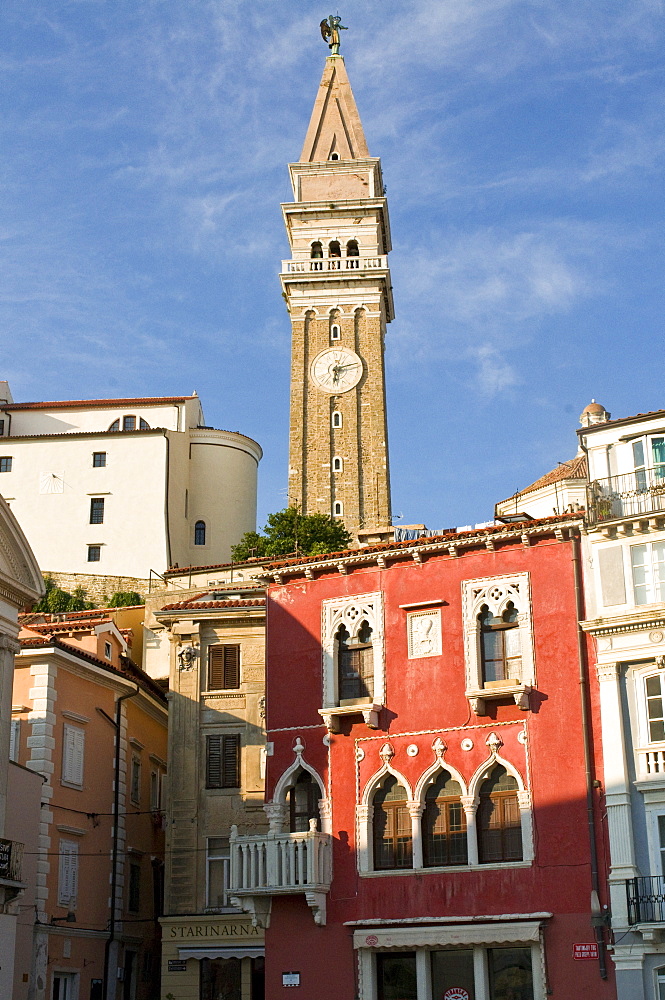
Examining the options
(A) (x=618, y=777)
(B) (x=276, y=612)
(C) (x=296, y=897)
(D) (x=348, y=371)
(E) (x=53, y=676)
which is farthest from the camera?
(D) (x=348, y=371)

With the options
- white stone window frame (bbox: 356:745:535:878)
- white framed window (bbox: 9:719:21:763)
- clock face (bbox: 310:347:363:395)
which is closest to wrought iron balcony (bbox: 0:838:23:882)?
white framed window (bbox: 9:719:21:763)

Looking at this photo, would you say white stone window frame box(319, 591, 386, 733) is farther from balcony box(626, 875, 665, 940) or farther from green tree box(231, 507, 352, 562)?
green tree box(231, 507, 352, 562)

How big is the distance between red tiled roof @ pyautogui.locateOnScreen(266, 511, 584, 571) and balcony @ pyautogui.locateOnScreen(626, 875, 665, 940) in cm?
780

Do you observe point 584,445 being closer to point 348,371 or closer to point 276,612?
point 276,612

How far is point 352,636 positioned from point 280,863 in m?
5.41

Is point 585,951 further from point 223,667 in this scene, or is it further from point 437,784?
point 223,667

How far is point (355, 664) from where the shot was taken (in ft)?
105

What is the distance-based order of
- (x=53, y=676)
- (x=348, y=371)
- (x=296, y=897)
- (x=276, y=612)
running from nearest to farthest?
1. (x=296, y=897)
2. (x=276, y=612)
3. (x=53, y=676)
4. (x=348, y=371)

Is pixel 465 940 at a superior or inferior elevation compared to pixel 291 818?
inferior

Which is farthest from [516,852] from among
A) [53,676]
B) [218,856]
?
[53,676]

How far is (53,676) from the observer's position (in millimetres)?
37469

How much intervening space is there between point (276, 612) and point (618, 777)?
9.49m

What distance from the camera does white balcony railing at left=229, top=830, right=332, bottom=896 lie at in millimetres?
30000

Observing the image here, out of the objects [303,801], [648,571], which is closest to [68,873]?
[303,801]
